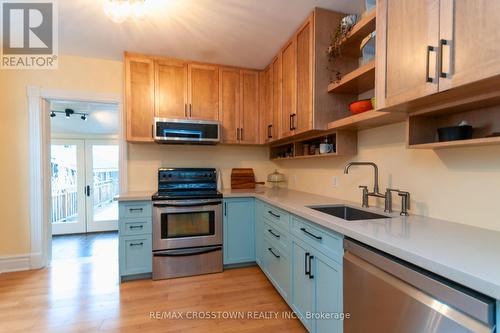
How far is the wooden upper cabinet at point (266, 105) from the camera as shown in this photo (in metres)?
2.99

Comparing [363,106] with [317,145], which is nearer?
[363,106]

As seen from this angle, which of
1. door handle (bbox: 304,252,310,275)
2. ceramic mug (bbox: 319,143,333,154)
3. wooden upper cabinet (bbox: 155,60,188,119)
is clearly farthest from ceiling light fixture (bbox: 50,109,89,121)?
door handle (bbox: 304,252,310,275)

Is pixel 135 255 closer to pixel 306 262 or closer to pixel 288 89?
pixel 306 262

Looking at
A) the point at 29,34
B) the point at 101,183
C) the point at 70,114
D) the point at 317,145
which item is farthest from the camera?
the point at 101,183

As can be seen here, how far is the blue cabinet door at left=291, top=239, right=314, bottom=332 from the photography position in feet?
5.36

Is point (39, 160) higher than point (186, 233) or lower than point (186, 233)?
higher

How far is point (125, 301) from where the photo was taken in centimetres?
214

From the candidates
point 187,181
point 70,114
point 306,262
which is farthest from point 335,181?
point 70,114

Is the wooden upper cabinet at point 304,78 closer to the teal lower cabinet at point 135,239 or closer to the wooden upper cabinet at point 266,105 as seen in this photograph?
the wooden upper cabinet at point 266,105

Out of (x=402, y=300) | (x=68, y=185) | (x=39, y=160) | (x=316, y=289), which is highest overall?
(x=39, y=160)

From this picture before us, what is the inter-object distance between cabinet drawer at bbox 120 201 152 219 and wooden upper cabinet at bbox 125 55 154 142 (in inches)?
29.0

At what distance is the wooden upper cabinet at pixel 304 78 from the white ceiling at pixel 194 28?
0.13 metres

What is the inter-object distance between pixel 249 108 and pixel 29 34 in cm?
233

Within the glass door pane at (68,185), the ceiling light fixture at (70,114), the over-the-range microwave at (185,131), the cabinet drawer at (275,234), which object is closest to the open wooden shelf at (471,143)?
the cabinet drawer at (275,234)
